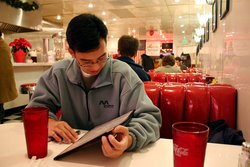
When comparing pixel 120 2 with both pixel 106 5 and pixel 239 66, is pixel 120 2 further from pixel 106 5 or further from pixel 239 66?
pixel 239 66

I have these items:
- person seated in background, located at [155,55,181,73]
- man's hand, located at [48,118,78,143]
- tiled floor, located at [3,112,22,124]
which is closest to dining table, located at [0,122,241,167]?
man's hand, located at [48,118,78,143]

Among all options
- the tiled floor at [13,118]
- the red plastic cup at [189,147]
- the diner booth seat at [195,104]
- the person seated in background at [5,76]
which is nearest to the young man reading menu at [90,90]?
the red plastic cup at [189,147]

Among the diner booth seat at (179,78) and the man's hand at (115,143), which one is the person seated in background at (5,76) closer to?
the diner booth seat at (179,78)

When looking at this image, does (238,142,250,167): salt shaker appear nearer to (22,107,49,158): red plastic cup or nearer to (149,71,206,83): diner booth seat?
(22,107,49,158): red plastic cup

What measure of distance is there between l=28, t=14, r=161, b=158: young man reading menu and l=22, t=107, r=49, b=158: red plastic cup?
6.6 inches

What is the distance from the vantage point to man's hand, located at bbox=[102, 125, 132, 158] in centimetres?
75

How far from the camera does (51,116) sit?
1.19m

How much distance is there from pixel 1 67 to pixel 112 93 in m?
2.96

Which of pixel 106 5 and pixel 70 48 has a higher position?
pixel 106 5

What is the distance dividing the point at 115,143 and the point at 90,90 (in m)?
0.49

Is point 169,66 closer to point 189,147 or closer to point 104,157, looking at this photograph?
point 104,157

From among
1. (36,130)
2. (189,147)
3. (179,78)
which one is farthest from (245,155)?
(179,78)

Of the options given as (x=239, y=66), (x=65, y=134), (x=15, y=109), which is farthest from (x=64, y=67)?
(x=15, y=109)

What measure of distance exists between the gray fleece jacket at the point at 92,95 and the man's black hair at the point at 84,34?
19 cm
